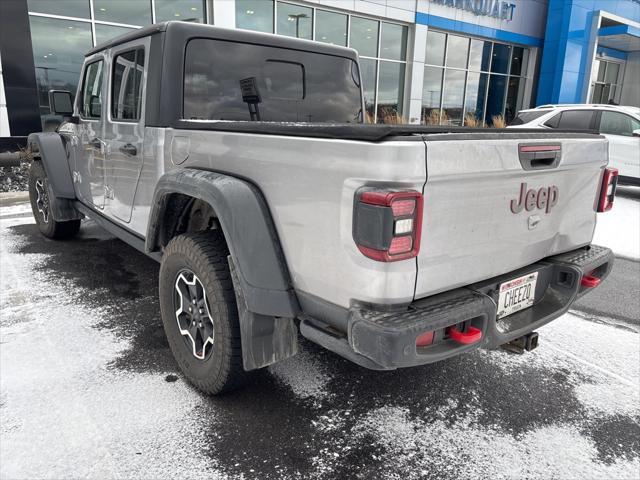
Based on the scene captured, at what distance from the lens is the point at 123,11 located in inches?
428

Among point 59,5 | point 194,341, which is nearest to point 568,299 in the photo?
point 194,341

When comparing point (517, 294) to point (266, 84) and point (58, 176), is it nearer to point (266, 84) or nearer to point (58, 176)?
point (266, 84)

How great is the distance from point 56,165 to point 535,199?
185 inches

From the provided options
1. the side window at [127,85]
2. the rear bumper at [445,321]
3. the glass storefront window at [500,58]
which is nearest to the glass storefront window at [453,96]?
the glass storefront window at [500,58]

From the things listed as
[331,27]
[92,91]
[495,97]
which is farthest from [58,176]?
[495,97]

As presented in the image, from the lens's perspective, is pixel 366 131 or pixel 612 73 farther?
pixel 612 73

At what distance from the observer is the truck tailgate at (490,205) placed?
1841 mm

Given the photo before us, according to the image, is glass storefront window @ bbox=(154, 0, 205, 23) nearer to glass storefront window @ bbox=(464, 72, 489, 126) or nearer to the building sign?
the building sign

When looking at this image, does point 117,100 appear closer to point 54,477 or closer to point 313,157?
point 313,157

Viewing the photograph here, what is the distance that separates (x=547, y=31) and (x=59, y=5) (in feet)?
64.3

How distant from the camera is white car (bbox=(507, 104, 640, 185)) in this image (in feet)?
30.5

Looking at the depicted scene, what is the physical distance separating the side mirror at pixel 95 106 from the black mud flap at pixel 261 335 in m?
2.56

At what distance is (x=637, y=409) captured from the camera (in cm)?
270

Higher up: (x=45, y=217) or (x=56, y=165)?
(x=56, y=165)
